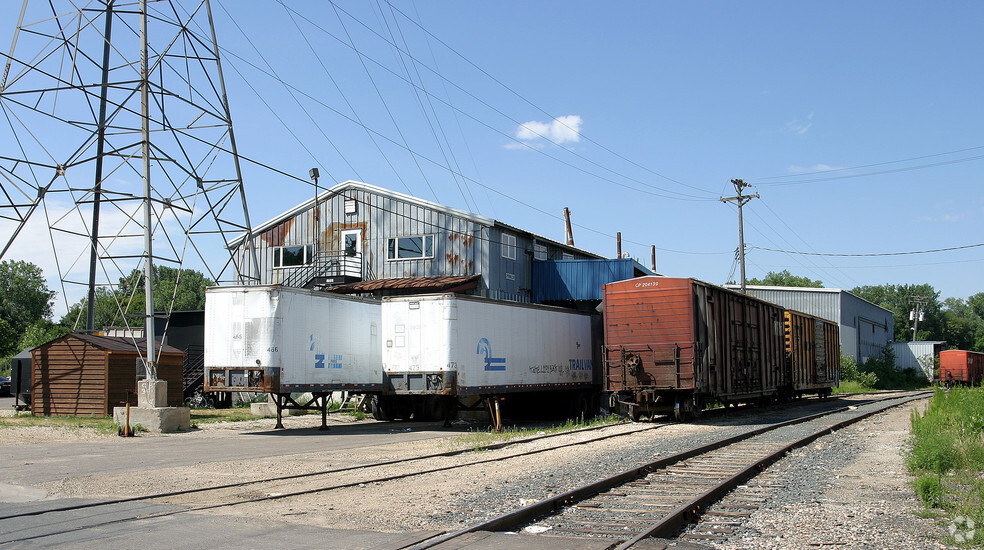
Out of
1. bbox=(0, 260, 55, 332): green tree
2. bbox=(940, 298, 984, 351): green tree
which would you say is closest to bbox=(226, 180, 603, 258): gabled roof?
bbox=(0, 260, 55, 332): green tree

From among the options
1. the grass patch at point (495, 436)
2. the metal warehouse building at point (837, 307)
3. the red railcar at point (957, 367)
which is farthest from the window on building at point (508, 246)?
the red railcar at point (957, 367)

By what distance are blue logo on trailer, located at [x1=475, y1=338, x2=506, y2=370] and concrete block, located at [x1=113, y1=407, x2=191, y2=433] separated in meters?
7.98

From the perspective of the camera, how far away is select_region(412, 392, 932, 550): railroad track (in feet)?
25.5

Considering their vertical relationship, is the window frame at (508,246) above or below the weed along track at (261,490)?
above

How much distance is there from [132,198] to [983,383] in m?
21.6

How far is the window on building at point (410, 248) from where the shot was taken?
33.6 metres

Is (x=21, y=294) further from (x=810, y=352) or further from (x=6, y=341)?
(x=810, y=352)

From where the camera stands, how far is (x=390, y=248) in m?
34.3

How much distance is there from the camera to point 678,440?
16.9 m

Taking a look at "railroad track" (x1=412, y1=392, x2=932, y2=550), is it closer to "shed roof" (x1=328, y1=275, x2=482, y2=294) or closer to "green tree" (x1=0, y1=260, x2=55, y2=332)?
"shed roof" (x1=328, y1=275, x2=482, y2=294)

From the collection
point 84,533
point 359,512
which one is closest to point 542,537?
point 359,512

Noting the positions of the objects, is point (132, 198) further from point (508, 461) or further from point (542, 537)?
point (542, 537)

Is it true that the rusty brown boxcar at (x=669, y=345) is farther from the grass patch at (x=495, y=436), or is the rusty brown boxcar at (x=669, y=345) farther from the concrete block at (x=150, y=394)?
the concrete block at (x=150, y=394)

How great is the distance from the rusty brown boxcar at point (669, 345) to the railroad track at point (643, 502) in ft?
22.5
